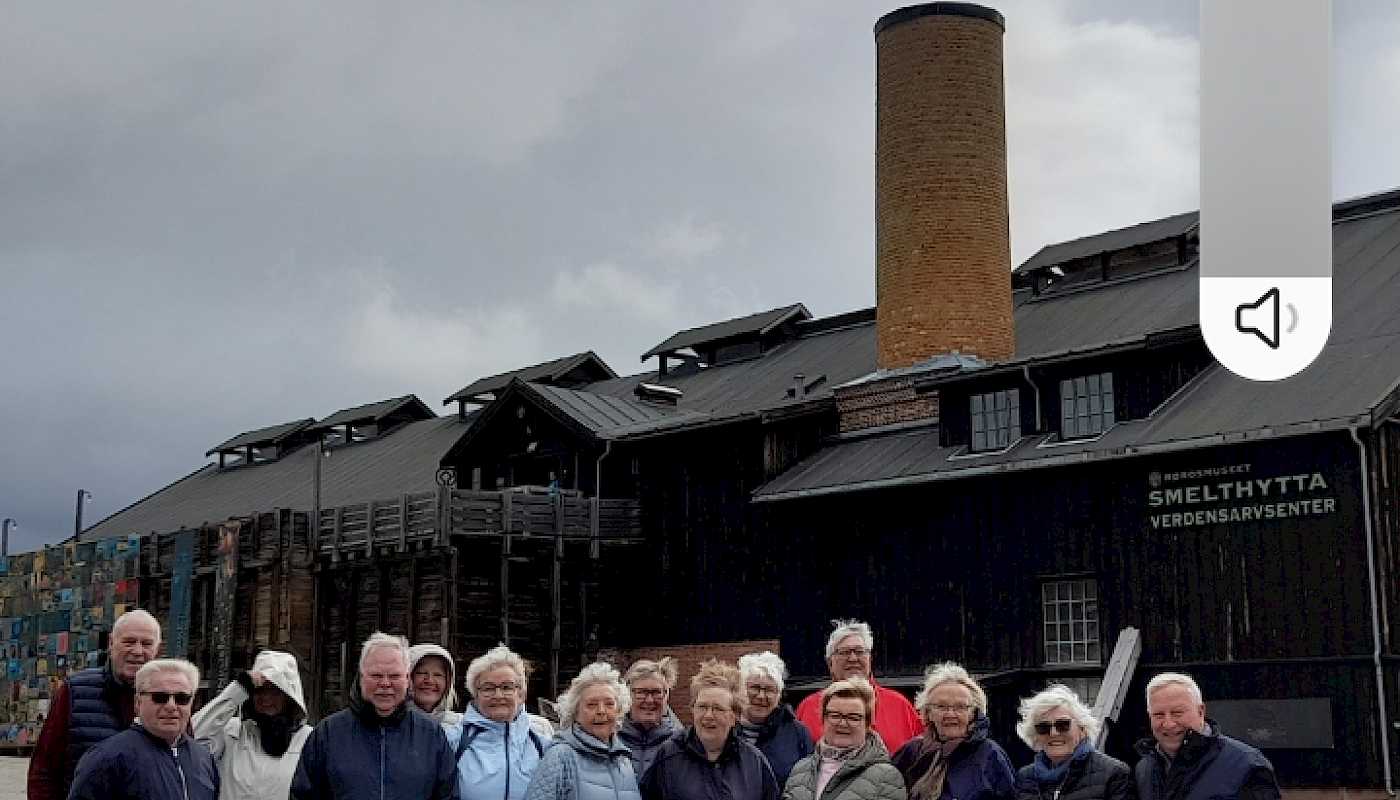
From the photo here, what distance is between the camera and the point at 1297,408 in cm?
2378

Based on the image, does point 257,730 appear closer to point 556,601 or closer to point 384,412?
point 556,601

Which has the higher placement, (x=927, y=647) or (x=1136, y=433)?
(x=1136, y=433)

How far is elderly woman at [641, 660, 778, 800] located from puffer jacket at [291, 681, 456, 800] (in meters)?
1.13

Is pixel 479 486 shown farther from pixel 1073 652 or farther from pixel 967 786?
pixel 967 786

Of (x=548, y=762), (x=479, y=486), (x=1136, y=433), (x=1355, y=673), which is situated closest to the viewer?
(x=548, y=762)

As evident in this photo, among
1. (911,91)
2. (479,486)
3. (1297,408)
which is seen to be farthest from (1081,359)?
(479,486)

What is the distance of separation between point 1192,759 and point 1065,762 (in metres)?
0.70

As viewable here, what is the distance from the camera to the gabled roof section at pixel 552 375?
151 feet

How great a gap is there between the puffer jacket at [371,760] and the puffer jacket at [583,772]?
494mm

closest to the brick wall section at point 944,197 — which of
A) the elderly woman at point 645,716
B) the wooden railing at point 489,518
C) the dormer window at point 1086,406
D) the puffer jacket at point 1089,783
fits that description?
the dormer window at point 1086,406

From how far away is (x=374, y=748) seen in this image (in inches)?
337

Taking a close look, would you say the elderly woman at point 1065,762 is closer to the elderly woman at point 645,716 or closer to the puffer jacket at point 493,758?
the elderly woman at point 645,716

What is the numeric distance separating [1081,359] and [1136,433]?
6.87 feet

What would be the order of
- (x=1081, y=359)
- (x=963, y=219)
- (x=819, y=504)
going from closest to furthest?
(x=1081, y=359) < (x=819, y=504) < (x=963, y=219)
